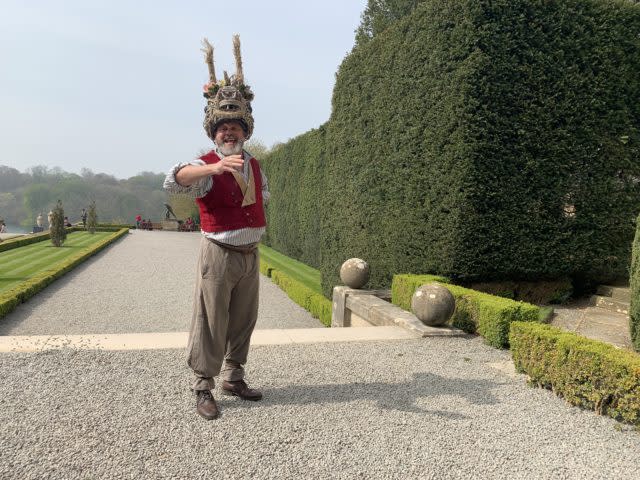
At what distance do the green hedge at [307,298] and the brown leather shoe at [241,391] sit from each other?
17.8 ft

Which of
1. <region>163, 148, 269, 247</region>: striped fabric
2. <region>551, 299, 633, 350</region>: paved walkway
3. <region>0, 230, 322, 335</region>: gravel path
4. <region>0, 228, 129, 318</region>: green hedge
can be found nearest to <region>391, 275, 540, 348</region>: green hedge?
<region>551, 299, 633, 350</region>: paved walkway

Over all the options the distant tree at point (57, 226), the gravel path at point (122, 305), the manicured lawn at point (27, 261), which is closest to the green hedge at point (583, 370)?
the gravel path at point (122, 305)

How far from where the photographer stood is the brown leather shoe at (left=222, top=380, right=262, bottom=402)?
141 inches

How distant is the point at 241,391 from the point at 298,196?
14301 mm

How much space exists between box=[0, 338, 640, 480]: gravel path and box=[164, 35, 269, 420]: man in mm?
339

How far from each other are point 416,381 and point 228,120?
2.67 m

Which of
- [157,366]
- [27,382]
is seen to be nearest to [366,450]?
[157,366]

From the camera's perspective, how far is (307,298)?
33.8 ft

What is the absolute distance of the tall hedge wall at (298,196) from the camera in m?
15.5

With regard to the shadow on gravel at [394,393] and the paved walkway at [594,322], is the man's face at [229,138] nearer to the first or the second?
the shadow on gravel at [394,393]

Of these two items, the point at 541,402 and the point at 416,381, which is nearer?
the point at 541,402

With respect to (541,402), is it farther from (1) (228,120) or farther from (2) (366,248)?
(2) (366,248)

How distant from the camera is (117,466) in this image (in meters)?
2.61

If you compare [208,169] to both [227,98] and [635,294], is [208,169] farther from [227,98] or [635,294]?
[635,294]
